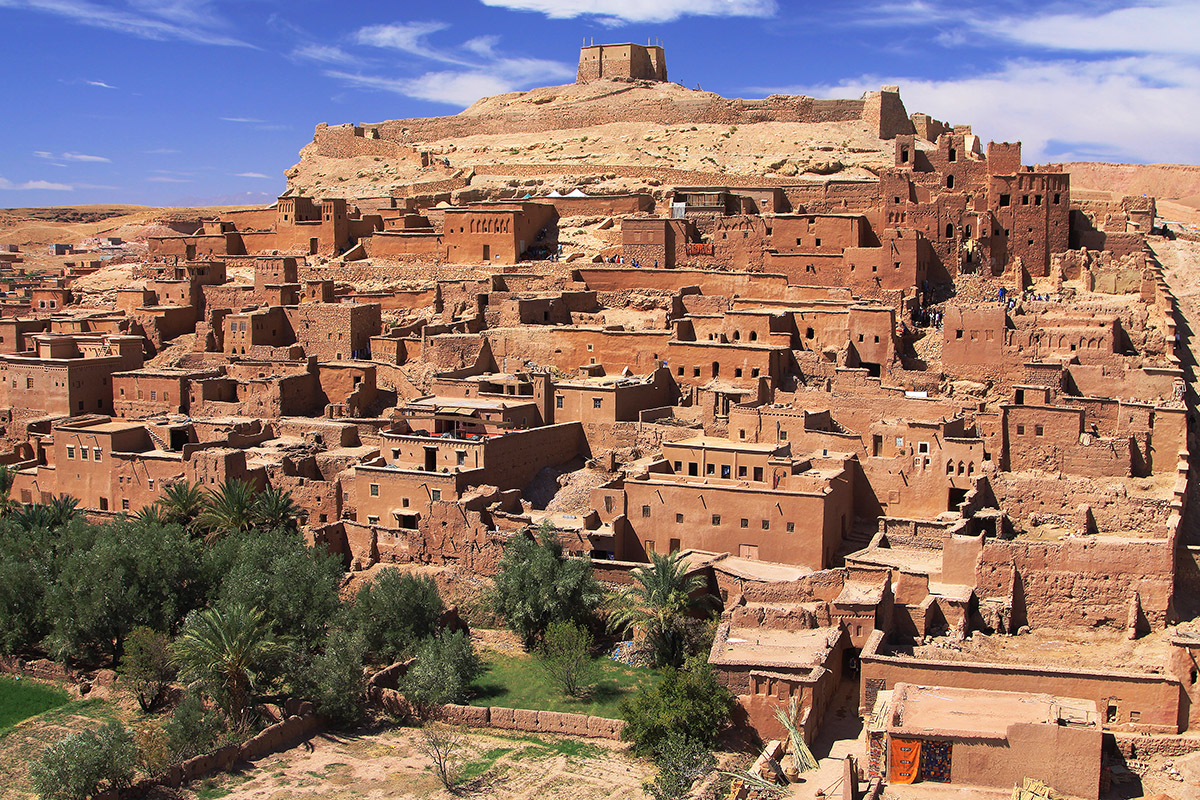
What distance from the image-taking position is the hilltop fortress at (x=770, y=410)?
1970 centimetres

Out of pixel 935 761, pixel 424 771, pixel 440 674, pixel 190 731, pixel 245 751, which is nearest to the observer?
pixel 935 761

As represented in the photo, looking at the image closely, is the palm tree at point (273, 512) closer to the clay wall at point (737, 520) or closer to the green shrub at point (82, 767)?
the clay wall at point (737, 520)

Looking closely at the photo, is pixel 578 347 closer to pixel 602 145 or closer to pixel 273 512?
pixel 273 512

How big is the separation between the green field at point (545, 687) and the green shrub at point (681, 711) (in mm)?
1130

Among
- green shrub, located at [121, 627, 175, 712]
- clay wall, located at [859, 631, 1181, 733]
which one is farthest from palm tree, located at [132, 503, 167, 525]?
clay wall, located at [859, 631, 1181, 733]

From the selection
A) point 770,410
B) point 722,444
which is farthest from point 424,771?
point 770,410

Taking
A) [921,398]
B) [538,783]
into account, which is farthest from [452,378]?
[538,783]

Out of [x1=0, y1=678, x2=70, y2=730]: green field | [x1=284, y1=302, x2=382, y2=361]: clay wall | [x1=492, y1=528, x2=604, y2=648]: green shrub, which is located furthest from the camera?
[x1=284, y1=302, x2=382, y2=361]: clay wall

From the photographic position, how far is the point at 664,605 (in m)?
21.5

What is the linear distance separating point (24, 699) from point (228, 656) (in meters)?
4.84

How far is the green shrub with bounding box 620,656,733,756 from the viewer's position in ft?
60.2

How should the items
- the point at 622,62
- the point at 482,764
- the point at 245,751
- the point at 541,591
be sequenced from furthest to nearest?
the point at 622,62, the point at 541,591, the point at 245,751, the point at 482,764

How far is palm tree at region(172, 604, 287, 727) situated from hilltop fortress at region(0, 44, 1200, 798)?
428 centimetres

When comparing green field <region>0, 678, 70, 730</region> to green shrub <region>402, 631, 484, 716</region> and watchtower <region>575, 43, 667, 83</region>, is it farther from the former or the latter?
watchtower <region>575, 43, 667, 83</region>
